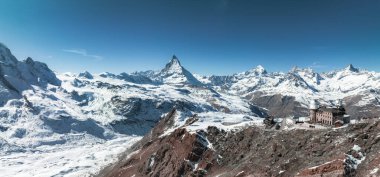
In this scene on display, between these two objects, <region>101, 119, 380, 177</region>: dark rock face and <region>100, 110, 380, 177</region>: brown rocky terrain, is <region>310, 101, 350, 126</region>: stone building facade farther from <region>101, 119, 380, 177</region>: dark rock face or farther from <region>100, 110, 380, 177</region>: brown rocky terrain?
<region>101, 119, 380, 177</region>: dark rock face

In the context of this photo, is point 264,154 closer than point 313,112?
Yes

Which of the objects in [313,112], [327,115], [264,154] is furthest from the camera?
[313,112]

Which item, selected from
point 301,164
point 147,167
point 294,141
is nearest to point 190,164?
point 147,167

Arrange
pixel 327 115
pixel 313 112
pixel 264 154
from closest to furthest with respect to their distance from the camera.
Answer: pixel 264 154 < pixel 327 115 < pixel 313 112

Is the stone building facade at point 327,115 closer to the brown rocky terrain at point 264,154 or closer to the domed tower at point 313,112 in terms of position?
the domed tower at point 313,112

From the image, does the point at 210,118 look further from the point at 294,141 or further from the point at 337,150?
the point at 337,150

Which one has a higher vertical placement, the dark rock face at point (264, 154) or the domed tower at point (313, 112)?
the domed tower at point (313, 112)

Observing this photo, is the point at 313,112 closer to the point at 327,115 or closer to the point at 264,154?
the point at 327,115

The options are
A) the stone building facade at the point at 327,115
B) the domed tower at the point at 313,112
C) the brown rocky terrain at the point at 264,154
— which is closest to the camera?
the brown rocky terrain at the point at 264,154

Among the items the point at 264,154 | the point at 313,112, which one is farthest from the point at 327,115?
the point at 264,154

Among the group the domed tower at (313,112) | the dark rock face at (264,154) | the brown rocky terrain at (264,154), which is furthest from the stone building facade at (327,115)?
the dark rock face at (264,154)
